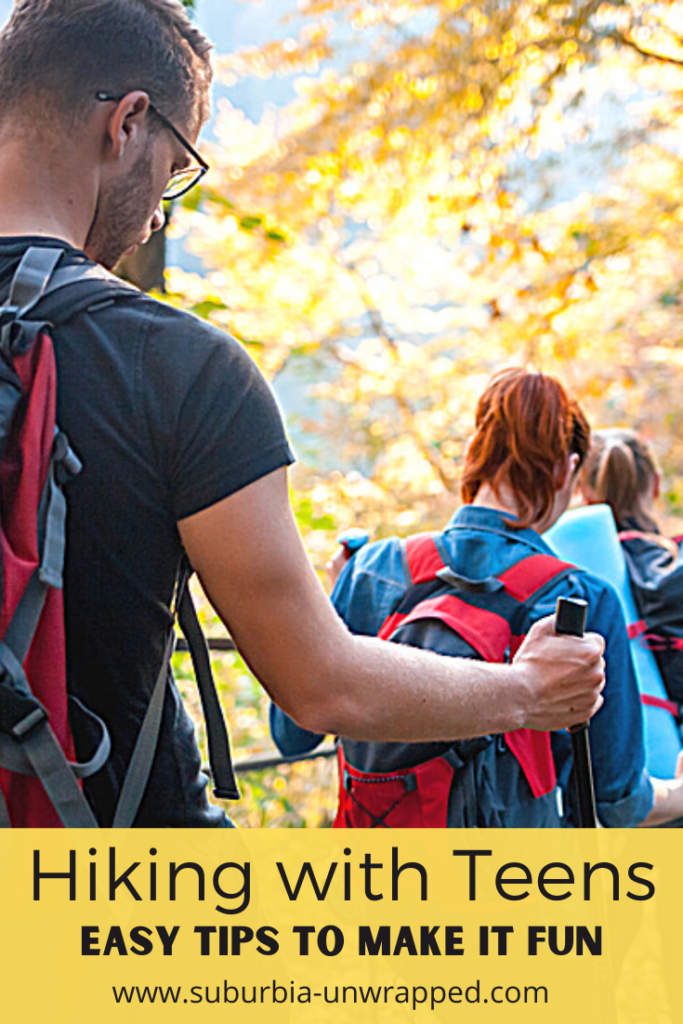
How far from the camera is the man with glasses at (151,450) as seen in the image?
1012 mm

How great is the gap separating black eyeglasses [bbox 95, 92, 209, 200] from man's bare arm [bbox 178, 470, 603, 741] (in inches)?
17.5

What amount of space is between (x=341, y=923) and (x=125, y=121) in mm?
1537

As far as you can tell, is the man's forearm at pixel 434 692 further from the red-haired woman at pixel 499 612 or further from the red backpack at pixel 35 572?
the red-haired woman at pixel 499 612

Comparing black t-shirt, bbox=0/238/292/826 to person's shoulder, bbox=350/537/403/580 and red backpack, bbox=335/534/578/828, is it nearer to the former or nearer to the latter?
red backpack, bbox=335/534/578/828

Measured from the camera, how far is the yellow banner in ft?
3.43

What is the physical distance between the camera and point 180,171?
1219mm

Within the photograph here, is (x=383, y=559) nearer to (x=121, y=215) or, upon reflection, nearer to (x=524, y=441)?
(x=524, y=441)

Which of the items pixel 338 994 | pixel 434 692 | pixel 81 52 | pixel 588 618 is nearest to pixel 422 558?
pixel 588 618

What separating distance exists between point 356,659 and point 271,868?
9.39 ft

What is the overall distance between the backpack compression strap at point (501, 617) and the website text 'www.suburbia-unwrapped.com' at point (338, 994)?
0.38 metres

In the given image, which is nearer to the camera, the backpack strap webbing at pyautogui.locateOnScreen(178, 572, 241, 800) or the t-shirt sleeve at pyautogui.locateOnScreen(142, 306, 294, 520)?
the t-shirt sleeve at pyautogui.locateOnScreen(142, 306, 294, 520)

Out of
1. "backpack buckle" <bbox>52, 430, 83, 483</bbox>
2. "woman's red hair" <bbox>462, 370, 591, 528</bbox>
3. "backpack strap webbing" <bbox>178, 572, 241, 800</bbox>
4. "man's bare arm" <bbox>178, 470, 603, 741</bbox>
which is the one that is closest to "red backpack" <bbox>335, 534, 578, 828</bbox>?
"woman's red hair" <bbox>462, 370, 591, 528</bbox>

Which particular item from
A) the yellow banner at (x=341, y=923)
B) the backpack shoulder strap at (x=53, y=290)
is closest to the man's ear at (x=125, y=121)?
the backpack shoulder strap at (x=53, y=290)

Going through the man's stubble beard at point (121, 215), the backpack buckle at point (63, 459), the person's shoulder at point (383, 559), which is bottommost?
the person's shoulder at point (383, 559)
